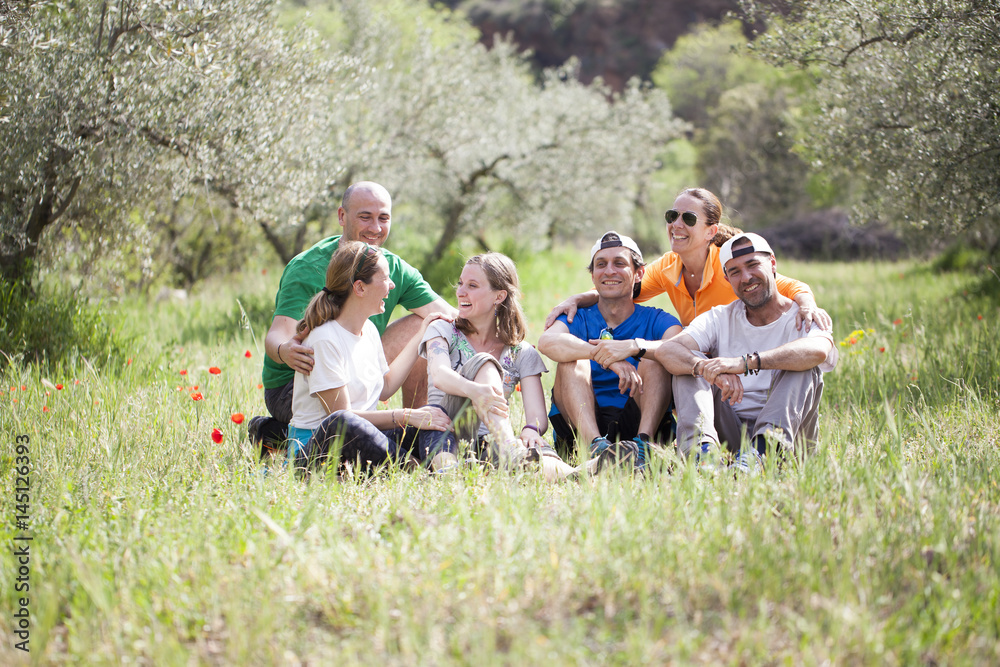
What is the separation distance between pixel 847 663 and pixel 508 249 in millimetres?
12929

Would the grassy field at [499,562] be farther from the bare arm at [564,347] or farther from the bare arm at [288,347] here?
the bare arm at [564,347]

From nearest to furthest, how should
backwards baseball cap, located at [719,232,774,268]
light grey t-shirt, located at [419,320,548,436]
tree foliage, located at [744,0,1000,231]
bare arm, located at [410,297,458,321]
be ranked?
backwards baseball cap, located at [719,232,774,268], light grey t-shirt, located at [419,320,548,436], bare arm, located at [410,297,458,321], tree foliage, located at [744,0,1000,231]

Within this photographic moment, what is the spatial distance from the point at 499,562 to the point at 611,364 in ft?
6.09

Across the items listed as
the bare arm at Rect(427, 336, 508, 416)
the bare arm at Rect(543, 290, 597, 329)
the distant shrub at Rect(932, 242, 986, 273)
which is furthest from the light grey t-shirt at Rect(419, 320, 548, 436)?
the distant shrub at Rect(932, 242, 986, 273)

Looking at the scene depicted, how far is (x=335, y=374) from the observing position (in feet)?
11.9

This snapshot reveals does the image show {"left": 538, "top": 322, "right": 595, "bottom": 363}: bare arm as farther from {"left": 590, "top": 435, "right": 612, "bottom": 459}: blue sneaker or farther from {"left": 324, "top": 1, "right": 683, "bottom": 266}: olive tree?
{"left": 324, "top": 1, "right": 683, "bottom": 266}: olive tree

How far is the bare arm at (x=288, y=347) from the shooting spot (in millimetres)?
3740

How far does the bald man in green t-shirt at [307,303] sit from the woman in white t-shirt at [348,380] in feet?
0.46

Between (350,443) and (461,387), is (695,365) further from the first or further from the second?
(350,443)

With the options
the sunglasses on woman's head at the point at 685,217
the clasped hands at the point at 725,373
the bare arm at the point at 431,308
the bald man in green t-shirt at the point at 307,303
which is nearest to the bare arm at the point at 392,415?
the bald man in green t-shirt at the point at 307,303

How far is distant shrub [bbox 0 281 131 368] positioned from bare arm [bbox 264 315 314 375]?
2.04 metres

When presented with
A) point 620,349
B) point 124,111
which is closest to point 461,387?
point 620,349

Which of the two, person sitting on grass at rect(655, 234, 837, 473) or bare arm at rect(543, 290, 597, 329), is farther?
bare arm at rect(543, 290, 597, 329)

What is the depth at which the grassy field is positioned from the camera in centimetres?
200
